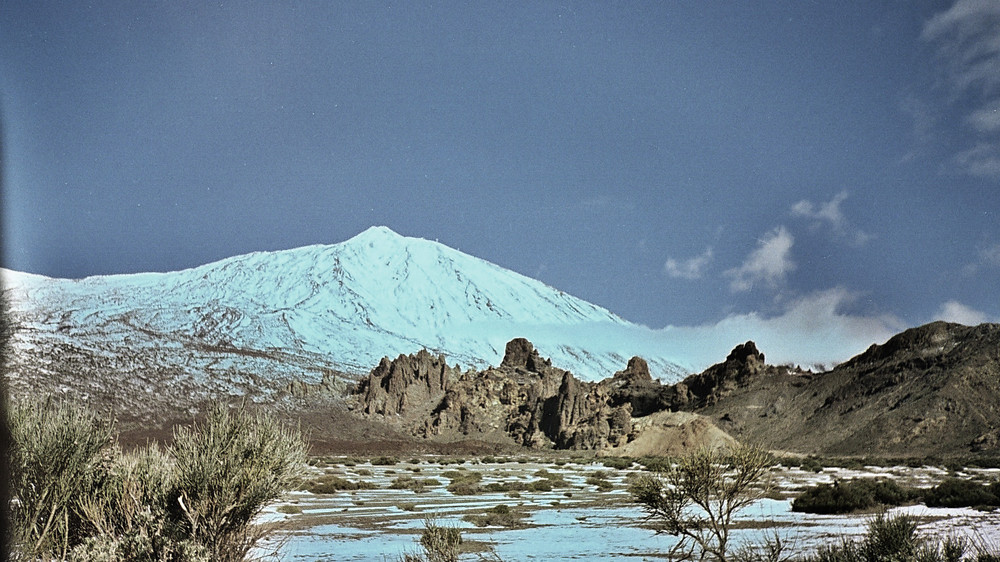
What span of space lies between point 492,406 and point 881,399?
3908 centimetres

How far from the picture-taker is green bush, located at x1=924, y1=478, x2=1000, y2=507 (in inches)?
915

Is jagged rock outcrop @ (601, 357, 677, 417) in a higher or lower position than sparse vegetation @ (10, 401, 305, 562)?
higher

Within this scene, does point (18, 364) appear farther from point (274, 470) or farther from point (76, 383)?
point (274, 470)

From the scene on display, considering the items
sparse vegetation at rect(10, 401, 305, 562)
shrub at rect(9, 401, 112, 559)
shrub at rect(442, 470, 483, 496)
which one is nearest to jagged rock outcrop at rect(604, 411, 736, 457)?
shrub at rect(442, 470, 483, 496)

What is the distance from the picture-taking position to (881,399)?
6375 cm

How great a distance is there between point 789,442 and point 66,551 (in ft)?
209

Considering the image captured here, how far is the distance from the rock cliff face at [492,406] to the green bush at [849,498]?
1812 inches

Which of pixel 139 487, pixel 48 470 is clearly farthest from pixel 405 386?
pixel 48 470

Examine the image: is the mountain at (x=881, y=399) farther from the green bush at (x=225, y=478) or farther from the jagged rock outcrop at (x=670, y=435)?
the green bush at (x=225, y=478)

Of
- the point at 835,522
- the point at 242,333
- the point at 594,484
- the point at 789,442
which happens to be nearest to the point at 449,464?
the point at 594,484

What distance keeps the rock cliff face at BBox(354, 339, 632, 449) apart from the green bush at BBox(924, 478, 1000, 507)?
1836 inches

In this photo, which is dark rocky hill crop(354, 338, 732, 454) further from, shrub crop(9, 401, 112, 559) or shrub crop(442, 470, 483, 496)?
shrub crop(9, 401, 112, 559)

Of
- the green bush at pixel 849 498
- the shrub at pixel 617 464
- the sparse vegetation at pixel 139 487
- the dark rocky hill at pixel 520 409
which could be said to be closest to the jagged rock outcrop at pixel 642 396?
the dark rocky hill at pixel 520 409

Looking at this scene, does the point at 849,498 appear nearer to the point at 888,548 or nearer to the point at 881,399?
the point at 888,548
